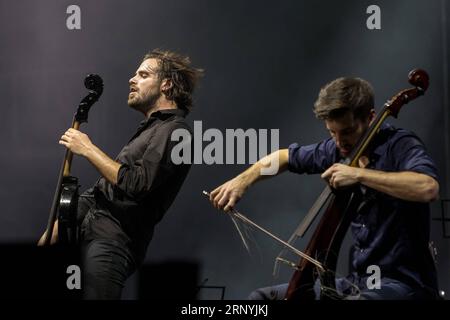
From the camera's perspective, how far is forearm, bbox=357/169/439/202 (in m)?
2.15

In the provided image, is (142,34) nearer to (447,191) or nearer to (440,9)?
(440,9)

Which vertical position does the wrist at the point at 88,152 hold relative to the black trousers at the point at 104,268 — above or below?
above

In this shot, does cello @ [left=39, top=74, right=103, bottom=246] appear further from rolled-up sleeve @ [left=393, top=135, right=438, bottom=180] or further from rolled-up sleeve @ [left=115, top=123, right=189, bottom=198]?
rolled-up sleeve @ [left=393, top=135, right=438, bottom=180]

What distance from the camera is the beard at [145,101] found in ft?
9.24

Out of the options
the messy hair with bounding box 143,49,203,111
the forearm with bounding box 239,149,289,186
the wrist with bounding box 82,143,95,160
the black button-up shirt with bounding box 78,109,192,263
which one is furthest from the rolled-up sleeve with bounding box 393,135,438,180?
the wrist with bounding box 82,143,95,160

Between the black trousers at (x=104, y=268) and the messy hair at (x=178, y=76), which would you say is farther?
the messy hair at (x=178, y=76)

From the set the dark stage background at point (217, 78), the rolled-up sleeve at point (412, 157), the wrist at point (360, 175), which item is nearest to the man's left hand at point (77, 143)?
the dark stage background at point (217, 78)

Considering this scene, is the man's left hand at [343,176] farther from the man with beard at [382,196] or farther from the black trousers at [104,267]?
the black trousers at [104,267]

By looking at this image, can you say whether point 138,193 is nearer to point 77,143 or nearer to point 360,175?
point 77,143

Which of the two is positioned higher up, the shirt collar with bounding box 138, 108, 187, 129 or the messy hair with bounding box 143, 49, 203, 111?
the messy hair with bounding box 143, 49, 203, 111

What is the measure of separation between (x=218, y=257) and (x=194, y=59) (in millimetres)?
1007

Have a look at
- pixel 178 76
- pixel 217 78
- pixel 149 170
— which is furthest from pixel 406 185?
pixel 217 78

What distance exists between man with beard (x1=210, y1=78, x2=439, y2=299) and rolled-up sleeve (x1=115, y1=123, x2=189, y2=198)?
0.27 m
